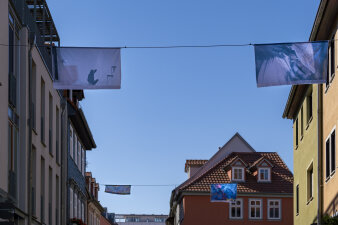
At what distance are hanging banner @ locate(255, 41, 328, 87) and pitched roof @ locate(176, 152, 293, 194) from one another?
45.1m

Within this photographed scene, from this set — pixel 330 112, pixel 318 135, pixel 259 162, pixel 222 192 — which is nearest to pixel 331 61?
pixel 330 112

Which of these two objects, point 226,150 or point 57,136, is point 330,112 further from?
point 226,150

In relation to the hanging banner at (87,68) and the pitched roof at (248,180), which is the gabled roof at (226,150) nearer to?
the pitched roof at (248,180)

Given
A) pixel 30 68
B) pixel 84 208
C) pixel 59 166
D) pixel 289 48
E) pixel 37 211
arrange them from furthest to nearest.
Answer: pixel 84 208
pixel 59 166
pixel 37 211
pixel 30 68
pixel 289 48

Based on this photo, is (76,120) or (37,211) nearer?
(37,211)

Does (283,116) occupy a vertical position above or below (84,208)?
above

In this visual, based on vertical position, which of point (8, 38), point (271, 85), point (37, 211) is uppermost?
point (8, 38)

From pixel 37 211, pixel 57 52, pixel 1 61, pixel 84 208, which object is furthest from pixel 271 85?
pixel 84 208

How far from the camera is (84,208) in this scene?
5212 centimetres

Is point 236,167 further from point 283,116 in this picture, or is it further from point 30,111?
point 30,111

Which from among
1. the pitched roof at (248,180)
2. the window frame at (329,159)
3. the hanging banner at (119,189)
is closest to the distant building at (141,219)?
the pitched roof at (248,180)

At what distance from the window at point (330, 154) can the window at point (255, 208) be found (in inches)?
1556

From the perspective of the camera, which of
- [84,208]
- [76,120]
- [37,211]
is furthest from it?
[84,208]

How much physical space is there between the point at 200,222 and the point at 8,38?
143ft
